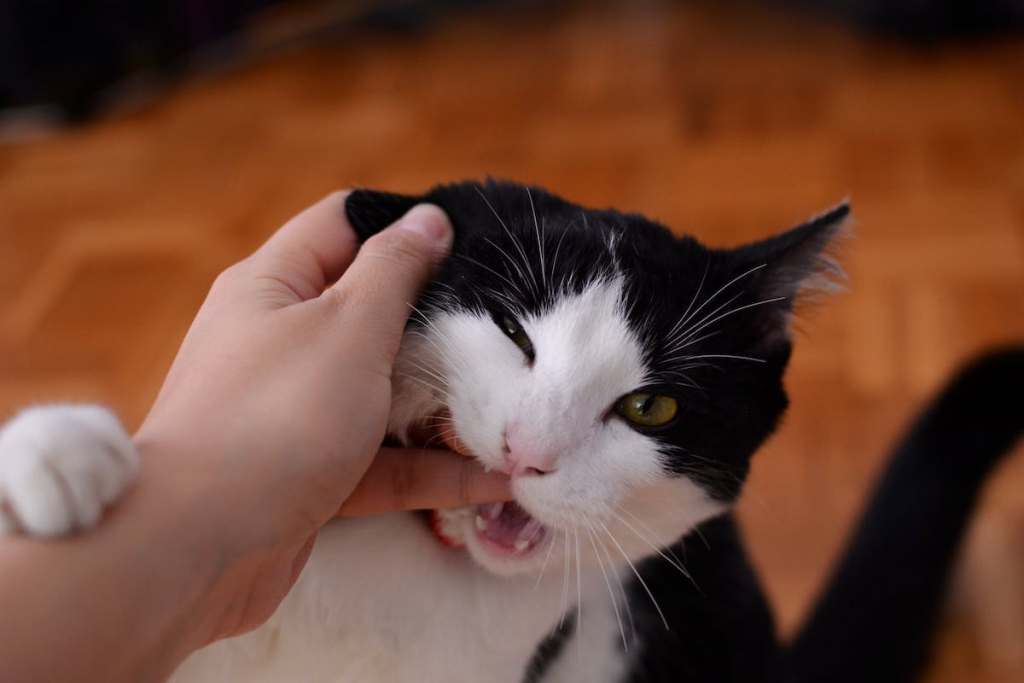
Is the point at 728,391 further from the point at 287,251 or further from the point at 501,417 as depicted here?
the point at 287,251

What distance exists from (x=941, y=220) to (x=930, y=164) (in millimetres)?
280

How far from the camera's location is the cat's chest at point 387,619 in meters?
0.78

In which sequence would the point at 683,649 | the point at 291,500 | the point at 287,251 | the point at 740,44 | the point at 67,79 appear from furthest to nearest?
the point at 740,44 < the point at 67,79 < the point at 683,649 < the point at 287,251 < the point at 291,500

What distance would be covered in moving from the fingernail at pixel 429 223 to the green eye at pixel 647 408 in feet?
0.62

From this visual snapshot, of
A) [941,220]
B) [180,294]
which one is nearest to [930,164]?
[941,220]

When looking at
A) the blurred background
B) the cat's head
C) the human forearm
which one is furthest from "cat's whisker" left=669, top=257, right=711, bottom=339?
the blurred background

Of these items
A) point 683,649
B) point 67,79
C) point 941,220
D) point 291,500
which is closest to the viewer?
point 291,500

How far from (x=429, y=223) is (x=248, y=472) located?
0.88ft

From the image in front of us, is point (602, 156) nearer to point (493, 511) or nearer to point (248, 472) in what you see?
point (493, 511)

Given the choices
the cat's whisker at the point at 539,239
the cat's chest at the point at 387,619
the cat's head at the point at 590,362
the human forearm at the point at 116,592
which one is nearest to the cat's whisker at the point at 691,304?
the cat's head at the point at 590,362

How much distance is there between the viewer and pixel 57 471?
0.51 metres

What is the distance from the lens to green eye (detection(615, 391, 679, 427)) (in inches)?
30.4

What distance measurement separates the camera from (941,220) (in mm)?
2158

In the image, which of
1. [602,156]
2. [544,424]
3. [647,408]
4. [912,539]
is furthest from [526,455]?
[602,156]
